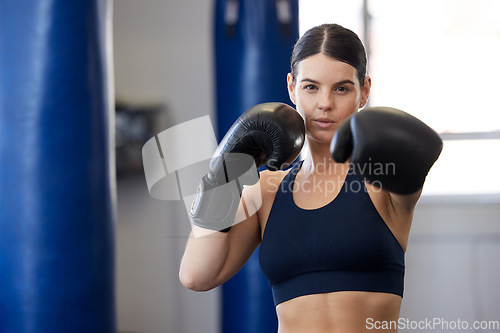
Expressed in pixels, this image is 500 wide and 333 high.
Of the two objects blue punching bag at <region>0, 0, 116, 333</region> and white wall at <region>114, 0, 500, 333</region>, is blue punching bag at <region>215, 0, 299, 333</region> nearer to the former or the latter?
blue punching bag at <region>0, 0, 116, 333</region>

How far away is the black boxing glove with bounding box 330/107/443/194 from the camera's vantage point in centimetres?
101

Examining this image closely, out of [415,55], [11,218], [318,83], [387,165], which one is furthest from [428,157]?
[415,55]

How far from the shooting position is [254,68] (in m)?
2.52

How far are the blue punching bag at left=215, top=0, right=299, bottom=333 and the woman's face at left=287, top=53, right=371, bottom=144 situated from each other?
1214 millimetres

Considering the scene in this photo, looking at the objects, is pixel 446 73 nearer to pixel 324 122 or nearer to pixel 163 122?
pixel 163 122

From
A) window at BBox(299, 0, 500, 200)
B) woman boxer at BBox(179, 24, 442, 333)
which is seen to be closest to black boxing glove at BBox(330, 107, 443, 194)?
woman boxer at BBox(179, 24, 442, 333)

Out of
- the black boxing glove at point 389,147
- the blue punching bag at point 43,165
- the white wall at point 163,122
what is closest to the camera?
the black boxing glove at point 389,147

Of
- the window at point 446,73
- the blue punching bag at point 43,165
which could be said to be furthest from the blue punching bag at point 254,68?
the window at point 446,73

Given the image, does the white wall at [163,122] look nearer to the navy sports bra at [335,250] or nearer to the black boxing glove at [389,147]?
the navy sports bra at [335,250]

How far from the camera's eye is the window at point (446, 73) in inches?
131

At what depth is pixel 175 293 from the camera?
11.3 ft

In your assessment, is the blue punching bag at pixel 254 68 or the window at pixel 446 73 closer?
the blue punching bag at pixel 254 68

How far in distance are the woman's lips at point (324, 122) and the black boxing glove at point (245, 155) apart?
A: 46mm

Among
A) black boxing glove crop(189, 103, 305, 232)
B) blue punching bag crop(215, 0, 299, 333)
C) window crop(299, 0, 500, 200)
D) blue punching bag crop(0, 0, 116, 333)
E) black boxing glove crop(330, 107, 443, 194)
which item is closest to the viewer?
black boxing glove crop(330, 107, 443, 194)
